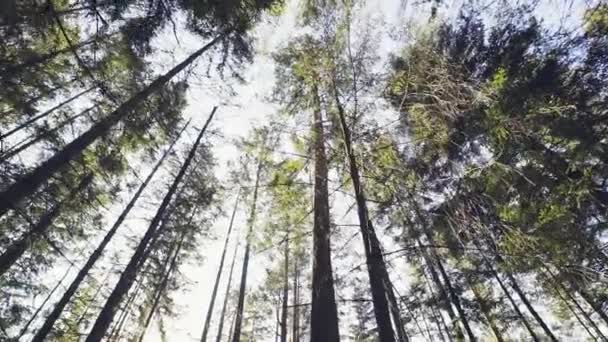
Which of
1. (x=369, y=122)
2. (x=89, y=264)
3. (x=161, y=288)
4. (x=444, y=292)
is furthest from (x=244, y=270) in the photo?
(x=369, y=122)

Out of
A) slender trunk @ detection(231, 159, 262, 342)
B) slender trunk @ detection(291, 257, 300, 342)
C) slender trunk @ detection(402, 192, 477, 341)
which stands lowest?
slender trunk @ detection(402, 192, 477, 341)

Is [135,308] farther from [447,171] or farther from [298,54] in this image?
[447,171]

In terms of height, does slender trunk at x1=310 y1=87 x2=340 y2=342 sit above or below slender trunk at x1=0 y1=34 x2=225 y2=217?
below

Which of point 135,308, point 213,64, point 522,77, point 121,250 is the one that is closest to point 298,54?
point 213,64

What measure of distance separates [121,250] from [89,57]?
9.36m

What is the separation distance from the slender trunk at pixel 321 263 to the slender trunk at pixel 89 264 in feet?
15.1

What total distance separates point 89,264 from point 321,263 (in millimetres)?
9477

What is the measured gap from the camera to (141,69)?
20.3ft

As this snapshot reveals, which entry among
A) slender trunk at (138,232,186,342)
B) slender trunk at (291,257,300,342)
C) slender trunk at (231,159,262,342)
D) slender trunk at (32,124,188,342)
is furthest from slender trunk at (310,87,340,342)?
slender trunk at (291,257,300,342)

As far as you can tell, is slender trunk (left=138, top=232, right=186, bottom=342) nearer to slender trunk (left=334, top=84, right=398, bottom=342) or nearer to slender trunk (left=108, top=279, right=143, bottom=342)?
slender trunk (left=108, top=279, right=143, bottom=342)

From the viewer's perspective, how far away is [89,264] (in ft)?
33.8

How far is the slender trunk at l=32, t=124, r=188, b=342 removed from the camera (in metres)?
9.13

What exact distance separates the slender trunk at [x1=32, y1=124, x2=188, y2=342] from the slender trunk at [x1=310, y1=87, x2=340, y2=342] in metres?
4.60

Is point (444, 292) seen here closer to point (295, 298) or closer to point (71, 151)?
point (71, 151)
